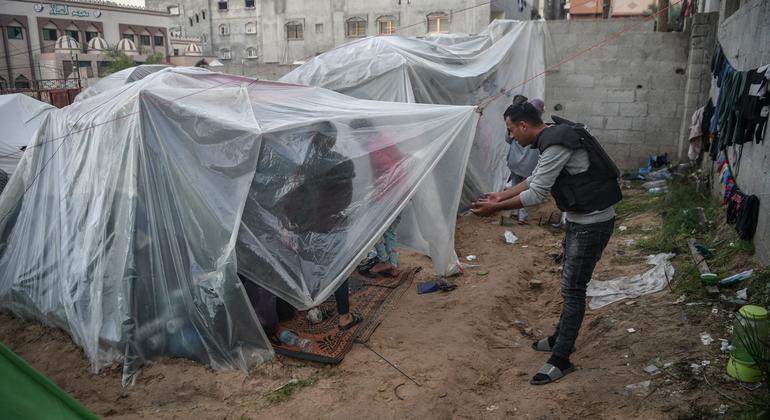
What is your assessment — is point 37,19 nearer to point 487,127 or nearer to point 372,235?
point 487,127

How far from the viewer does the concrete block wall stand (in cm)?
745

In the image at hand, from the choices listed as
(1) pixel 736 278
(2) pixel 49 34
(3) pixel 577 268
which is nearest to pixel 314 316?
(3) pixel 577 268

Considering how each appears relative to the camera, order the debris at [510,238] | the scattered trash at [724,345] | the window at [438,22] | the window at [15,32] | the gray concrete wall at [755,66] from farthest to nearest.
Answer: the window at [15,32]
the window at [438,22]
the debris at [510,238]
the gray concrete wall at [755,66]
the scattered trash at [724,345]

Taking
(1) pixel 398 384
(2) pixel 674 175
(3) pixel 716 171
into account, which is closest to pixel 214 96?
(1) pixel 398 384

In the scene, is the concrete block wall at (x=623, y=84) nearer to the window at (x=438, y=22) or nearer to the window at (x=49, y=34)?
the window at (x=438, y=22)

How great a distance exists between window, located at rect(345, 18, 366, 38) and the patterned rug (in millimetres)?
28258

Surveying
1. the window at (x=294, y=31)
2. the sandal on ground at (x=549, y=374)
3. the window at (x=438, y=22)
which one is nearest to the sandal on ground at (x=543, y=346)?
the sandal on ground at (x=549, y=374)

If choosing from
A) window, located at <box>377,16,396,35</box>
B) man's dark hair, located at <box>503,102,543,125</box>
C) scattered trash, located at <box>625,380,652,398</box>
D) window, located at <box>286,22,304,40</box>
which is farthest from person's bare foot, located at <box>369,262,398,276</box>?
window, located at <box>286,22,304,40</box>

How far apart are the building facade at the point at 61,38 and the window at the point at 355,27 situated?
526 inches

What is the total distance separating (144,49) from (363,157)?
118ft

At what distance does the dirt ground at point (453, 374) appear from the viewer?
2.72m

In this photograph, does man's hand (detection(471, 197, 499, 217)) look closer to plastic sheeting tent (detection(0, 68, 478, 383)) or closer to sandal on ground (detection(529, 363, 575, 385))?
plastic sheeting tent (detection(0, 68, 478, 383))

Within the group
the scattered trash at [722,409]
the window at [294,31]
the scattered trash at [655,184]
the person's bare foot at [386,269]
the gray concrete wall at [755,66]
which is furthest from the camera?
the window at [294,31]

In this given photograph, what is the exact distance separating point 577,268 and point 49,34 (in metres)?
37.2
